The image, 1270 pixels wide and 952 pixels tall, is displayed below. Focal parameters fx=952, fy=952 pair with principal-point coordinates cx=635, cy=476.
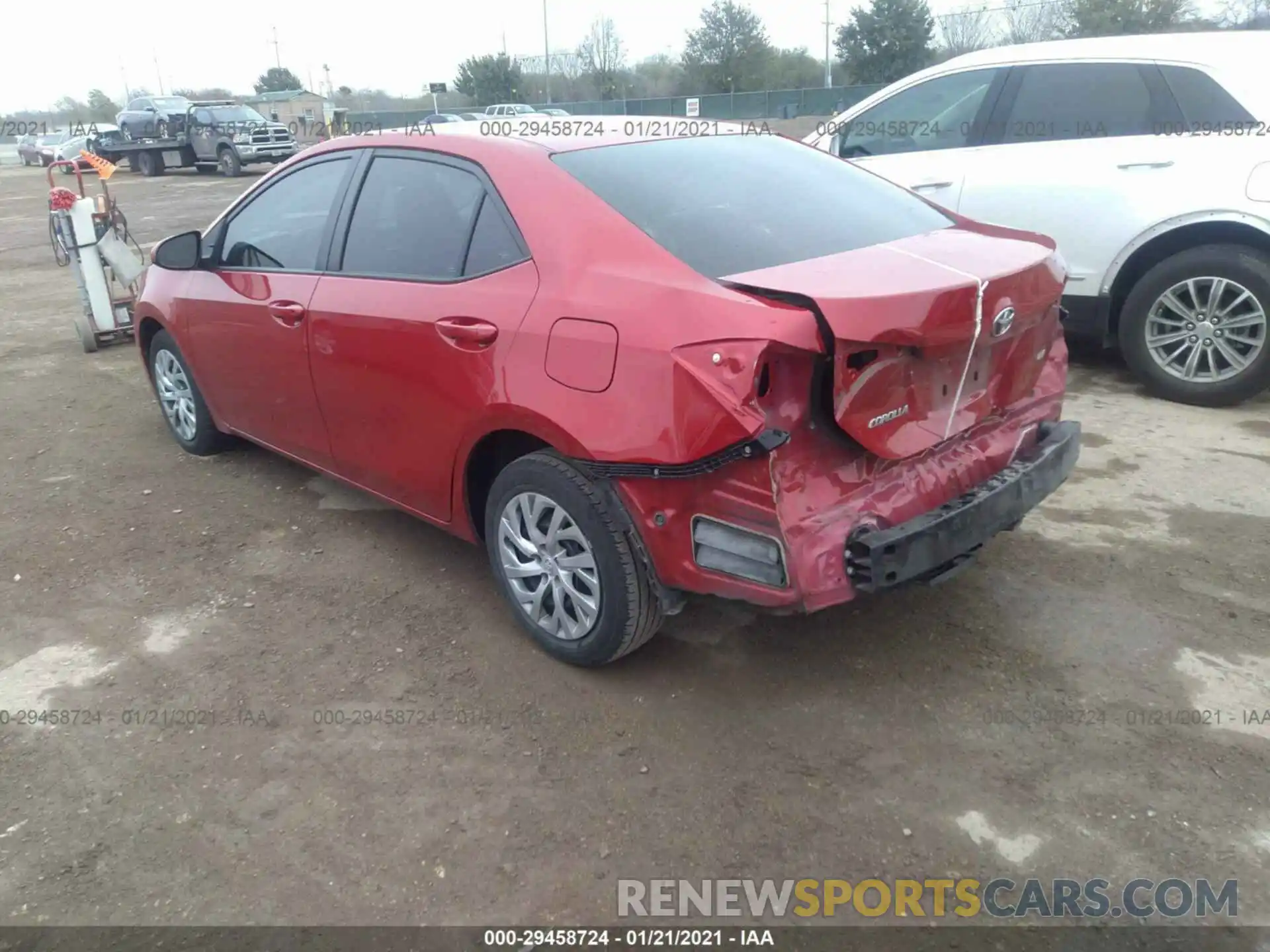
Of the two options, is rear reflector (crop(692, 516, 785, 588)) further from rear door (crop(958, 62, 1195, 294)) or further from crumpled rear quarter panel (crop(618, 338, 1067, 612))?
rear door (crop(958, 62, 1195, 294))

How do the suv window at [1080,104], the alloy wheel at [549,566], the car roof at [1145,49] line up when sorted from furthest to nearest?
the suv window at [1080,104] < the car roof at [1145,49] < the alloy wheel at [549,566]

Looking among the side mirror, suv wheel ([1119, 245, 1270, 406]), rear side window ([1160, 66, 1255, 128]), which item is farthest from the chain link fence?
the side mirror

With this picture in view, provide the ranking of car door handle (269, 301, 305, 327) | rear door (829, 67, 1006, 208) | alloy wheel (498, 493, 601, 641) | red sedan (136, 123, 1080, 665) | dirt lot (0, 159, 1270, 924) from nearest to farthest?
dirt lot (0, 159, 1270, 924)
red sedan (136, 123, 1080, 665)
alloy wheel (498, 493, 601, 641)
car door handle (269, 301, 305, 327)
rear door (829, 67, 1006, 208)

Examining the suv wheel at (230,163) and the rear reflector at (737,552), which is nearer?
the rear reflector at (737,552)

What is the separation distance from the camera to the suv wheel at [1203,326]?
5082 millimetres

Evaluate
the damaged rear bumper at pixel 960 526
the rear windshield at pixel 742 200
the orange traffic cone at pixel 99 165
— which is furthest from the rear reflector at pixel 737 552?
the orange traffic cone at pixel 99 165

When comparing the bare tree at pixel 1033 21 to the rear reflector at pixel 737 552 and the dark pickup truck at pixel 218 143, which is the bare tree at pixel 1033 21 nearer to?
the dark pickup truck at pixel 218 143

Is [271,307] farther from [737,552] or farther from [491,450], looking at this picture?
[737,552]

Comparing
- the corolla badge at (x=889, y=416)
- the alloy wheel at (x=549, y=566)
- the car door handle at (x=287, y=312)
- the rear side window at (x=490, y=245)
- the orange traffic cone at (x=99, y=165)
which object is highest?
the orange traffic cone at (x=99, y=165)

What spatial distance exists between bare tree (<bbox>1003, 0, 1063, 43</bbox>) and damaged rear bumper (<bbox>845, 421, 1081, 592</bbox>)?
2853cm

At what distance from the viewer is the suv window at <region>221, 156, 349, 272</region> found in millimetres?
3848

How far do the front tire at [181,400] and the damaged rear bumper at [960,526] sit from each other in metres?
3.70

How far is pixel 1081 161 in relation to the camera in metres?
5.59

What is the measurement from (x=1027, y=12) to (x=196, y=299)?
97.7 feet
